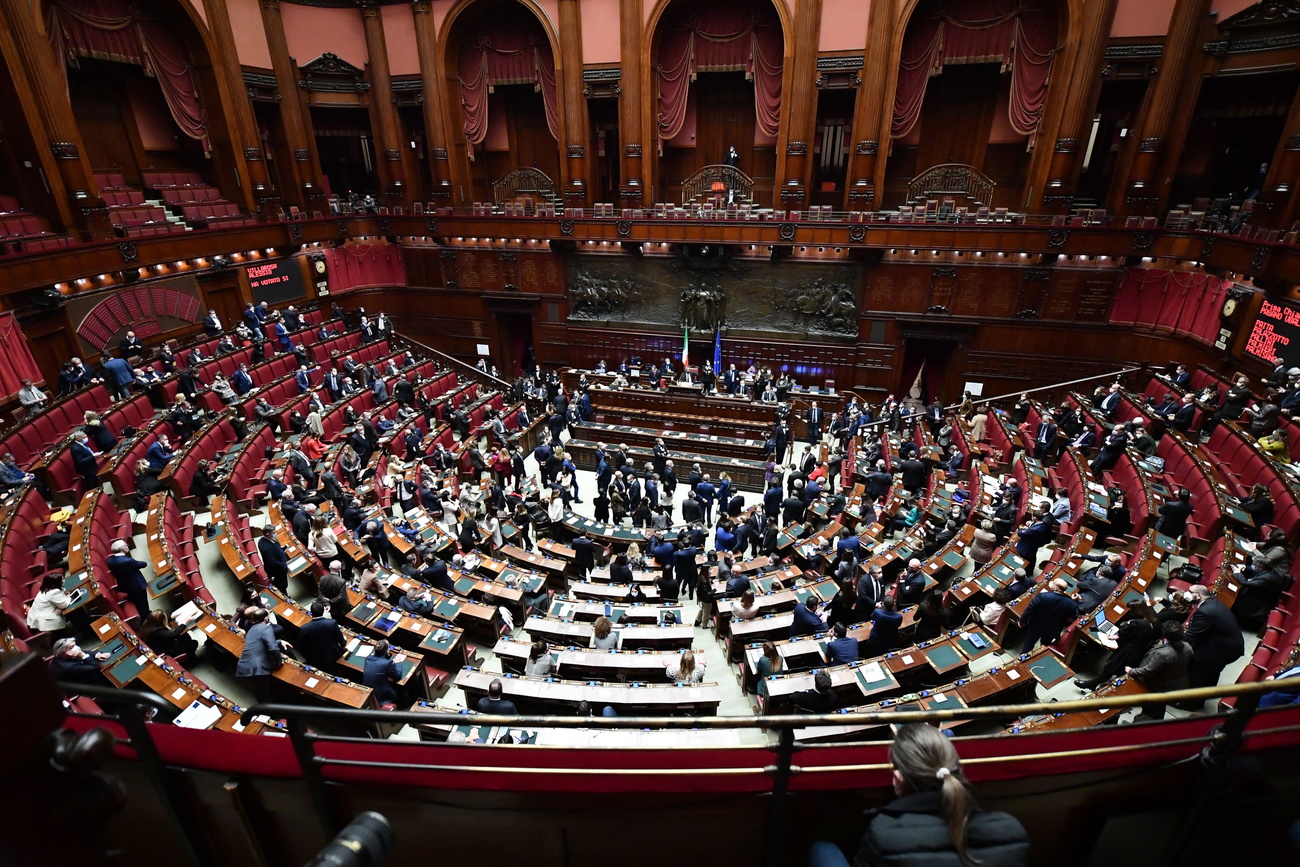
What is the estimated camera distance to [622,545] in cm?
1092

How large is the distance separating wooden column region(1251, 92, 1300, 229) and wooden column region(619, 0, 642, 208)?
15664mm

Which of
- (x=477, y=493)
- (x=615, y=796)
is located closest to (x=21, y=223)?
(x=477, y=493)

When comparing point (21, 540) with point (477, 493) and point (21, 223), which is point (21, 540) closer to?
point (477, 493)

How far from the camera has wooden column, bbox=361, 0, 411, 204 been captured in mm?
21141

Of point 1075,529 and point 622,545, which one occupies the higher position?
point 1075,529

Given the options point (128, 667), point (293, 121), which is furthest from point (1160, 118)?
point (293, 121)

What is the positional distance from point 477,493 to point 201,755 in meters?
9.85

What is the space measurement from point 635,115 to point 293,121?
11.9 meters

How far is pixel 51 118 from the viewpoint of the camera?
47.6 ft

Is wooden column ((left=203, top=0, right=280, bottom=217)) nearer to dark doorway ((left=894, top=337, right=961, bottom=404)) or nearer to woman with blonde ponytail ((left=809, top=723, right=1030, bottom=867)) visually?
dark doorway ((left=894, top=337, right=961, bottom=404))

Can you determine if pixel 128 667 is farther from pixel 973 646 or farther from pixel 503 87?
pixel 503 87

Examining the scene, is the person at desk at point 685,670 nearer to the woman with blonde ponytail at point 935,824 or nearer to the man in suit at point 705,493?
the man in suit at point 705,493

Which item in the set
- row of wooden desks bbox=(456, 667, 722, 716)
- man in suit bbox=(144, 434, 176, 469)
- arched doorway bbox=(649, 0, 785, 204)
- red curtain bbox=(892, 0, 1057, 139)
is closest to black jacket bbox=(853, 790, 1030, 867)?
row of wooden desks bbox=(456, 667, 722, 716)

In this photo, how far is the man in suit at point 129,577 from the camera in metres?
7.15
